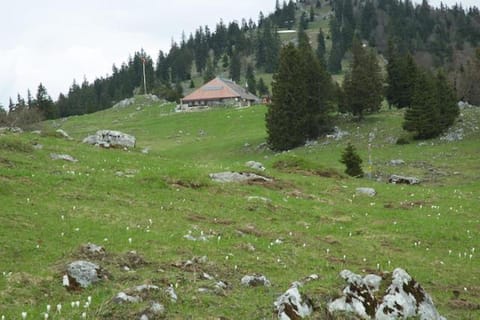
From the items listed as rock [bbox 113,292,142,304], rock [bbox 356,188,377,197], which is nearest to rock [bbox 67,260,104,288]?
rock [bbox 113,292,142,304]

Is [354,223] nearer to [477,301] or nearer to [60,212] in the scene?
[477,301]

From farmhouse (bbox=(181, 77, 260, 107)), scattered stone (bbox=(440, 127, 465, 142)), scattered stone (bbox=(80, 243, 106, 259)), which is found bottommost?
scattered stone (bbox=(440, 127, 465, 142))

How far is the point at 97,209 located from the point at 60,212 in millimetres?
1634

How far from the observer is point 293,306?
42.3 feet

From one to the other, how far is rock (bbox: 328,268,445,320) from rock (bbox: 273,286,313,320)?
0.65m

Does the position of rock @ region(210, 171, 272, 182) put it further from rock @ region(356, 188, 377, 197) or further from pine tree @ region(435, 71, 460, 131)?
pine tree @ region(435, 71, 460, 131)

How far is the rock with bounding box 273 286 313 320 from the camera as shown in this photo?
12.7 m

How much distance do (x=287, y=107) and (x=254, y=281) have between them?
57.0 metres

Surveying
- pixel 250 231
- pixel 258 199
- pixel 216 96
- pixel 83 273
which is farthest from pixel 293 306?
pixel 216 96

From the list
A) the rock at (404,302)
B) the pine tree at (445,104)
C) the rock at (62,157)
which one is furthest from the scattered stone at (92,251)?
the pine tree at (445,104)

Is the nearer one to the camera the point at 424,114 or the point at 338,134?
the point at 424,114

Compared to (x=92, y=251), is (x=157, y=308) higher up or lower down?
Result: lower down

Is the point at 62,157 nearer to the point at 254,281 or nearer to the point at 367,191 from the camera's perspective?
the point at 367,191

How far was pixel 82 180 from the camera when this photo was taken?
26875 mm
